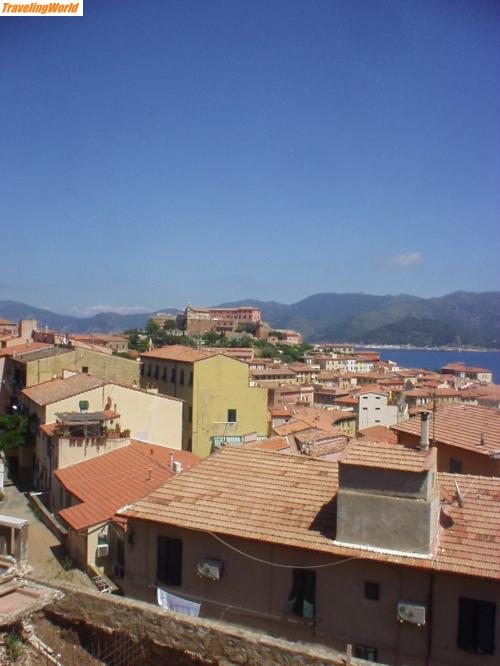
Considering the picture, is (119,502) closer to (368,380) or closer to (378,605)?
(378,605)

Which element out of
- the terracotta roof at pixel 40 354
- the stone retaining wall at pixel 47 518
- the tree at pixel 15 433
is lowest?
the stone retaining wall at pixel 47 518

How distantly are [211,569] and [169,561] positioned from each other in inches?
42.9

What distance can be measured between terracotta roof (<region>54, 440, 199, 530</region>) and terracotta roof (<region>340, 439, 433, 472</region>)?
854 cm

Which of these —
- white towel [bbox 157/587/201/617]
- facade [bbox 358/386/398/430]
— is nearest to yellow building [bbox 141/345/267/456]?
facade [bbox 358/386/398/430]

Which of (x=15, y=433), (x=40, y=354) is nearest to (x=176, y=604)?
(x=15, y=433)

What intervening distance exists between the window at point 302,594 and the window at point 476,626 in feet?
7.53

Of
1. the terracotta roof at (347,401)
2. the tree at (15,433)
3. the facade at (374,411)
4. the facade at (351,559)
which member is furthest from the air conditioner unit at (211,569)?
the terracotta roof at (347,401)

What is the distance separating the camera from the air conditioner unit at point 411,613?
31.3ft

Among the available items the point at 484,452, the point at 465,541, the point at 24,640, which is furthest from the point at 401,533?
the point at 484,452

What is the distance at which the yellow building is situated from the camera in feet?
117

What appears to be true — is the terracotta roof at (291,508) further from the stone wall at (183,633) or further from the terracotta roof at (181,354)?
the terracotta roof at (181,354)

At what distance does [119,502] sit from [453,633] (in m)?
10.5

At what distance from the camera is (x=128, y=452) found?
74.4 feet

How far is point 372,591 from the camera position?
33.1ft
